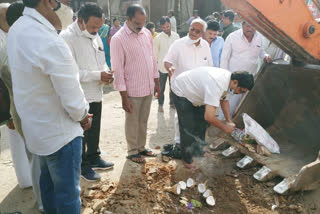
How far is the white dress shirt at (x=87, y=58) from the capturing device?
8.29ft

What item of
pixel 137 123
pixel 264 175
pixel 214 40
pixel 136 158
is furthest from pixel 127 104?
pixel 214 40

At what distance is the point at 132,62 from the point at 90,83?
0.59 m

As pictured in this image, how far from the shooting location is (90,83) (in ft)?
8.73

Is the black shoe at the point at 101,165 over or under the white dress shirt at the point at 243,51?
under

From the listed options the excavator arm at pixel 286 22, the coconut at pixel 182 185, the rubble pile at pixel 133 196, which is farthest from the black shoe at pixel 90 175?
the excavator arm at pixel 286 22

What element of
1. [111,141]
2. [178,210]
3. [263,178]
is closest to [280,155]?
[263,178]

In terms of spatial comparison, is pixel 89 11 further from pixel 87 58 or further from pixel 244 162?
pixel 244 162

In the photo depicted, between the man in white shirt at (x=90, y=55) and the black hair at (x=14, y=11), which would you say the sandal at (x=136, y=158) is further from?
the black hair at (x=14, y=11)

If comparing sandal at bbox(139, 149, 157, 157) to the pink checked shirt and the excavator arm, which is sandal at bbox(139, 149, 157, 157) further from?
the excavator arm

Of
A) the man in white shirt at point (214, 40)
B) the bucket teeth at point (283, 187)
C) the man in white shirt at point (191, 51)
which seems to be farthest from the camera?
the man in white shirt at point (214, 40)

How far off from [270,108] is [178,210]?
215cm

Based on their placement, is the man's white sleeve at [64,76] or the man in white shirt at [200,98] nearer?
the man's white sleeve at [64,76]

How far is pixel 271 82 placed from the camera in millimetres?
3697

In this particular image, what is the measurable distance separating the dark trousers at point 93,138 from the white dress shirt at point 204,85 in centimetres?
101
